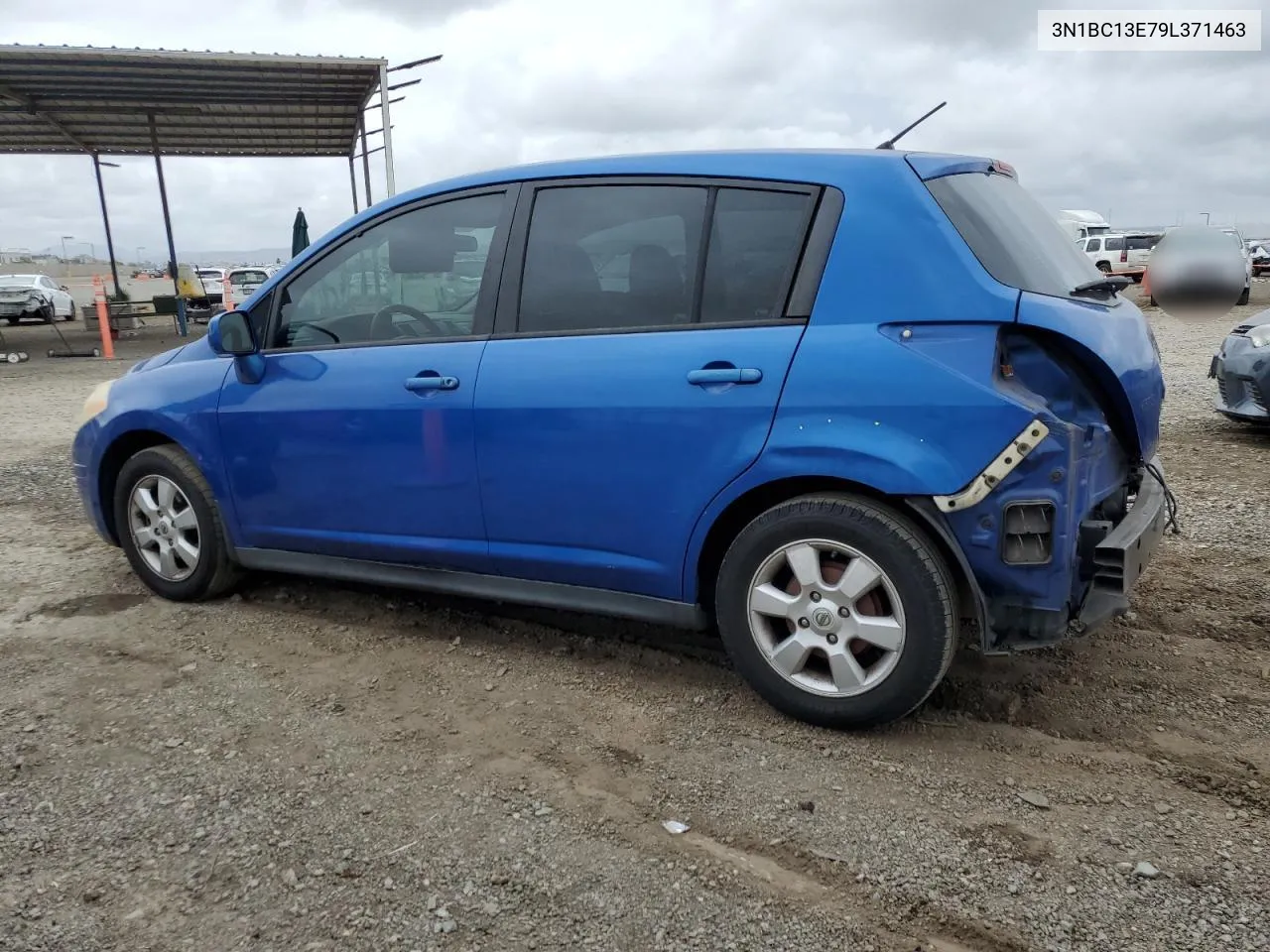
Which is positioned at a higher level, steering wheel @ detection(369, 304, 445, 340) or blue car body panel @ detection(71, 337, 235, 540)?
steering wheel @ detection(369, 304, 445, 340)

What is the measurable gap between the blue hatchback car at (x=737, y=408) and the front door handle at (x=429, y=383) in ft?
0.03

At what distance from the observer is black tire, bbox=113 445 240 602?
417cm

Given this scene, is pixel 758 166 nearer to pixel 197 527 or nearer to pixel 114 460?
pixel 197 527

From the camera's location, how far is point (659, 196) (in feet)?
10.7

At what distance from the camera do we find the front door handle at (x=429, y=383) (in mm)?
3449

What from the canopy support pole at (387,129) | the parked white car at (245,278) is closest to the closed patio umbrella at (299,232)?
the canopy support pole at (387,129)

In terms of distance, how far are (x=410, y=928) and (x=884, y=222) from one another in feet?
7.50

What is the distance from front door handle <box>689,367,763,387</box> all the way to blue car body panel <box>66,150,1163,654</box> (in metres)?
0.02

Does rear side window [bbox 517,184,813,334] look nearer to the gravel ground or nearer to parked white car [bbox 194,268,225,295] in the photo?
the gravel ground

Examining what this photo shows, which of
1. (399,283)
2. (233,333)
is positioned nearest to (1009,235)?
(399,283)

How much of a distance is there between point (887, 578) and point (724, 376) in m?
0.78

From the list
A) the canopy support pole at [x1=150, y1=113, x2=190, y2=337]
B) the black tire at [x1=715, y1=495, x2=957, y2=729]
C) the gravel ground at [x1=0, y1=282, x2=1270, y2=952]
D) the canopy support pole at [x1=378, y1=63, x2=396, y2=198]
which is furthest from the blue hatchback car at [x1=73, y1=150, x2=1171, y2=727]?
the canopy support pole at [x1=150, y1=113, x2=190, y2=337]

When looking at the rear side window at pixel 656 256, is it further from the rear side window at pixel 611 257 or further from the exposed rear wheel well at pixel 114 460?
the exposed rear wheel well at pixel 114 460

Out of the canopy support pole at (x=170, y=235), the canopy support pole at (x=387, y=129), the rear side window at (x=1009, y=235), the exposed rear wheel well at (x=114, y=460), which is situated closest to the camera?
the rear side window at (x=1009, y=235)
